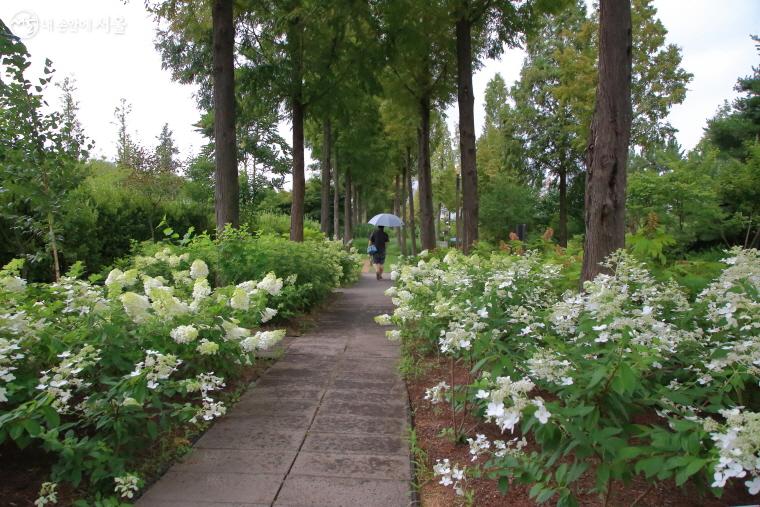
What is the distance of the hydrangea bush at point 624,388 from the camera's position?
73.8 inches

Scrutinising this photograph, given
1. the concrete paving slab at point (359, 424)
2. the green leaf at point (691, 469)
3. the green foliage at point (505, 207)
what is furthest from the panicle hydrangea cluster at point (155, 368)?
the green foliage at point (505, 207)

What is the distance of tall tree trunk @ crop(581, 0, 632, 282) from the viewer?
4.68m

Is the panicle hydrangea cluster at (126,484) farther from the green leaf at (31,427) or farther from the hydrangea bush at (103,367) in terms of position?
the green leaf at (31,427)

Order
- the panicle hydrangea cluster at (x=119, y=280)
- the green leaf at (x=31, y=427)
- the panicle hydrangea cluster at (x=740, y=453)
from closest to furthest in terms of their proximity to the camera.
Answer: the panicle hydrangea cluster at (x=740, y=453) → the green leaf at (x=31, y=427) → the panicle hydrangea cluster at (x=119, y=280)

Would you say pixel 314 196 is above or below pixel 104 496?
above

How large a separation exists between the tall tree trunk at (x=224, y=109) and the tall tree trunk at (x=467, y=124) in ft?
13.3

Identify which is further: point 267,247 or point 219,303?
point 267,247

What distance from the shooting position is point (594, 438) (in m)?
1.96

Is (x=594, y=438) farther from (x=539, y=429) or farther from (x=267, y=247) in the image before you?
(x=267, y=247)

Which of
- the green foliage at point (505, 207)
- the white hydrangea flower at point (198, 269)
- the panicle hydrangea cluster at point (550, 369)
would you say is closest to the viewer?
the panicle hydrangea cluster at point (550, 369)

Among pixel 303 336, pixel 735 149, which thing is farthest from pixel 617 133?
pixel 735 149

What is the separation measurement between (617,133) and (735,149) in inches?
887

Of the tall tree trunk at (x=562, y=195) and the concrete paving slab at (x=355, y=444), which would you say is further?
the tall tree trunk at (x=562, y=195)

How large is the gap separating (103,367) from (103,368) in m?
0.03
